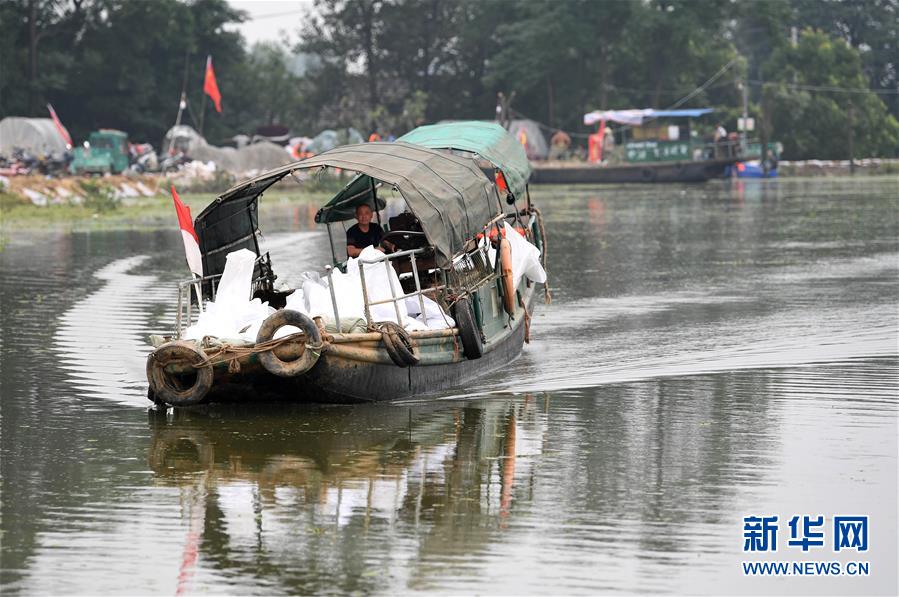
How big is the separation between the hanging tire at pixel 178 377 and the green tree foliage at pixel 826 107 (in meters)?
58.2

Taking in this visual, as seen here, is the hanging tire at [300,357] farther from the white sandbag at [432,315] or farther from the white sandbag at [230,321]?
the white sandbag at [432,315]

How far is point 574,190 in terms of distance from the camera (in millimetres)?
52688

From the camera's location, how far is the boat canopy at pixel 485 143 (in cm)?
1507

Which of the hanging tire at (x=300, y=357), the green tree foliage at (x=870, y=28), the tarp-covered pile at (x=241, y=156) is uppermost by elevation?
the green tree foliage at (x=870, y=28)

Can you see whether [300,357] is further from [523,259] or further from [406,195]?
[523,259]

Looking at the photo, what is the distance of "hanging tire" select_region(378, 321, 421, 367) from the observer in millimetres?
10930

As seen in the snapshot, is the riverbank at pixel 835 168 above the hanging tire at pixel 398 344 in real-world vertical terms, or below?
above

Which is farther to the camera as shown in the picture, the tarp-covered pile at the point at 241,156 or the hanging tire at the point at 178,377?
the tarp-covered pile at the point at 241,156

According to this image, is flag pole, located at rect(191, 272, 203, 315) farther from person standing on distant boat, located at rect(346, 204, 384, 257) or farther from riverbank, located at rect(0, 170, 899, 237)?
riverbank, located at rect(0, 170, 899, 237)

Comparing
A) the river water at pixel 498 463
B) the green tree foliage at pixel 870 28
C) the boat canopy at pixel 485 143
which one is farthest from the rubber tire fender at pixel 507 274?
the green tree foliage at pixel 870 28

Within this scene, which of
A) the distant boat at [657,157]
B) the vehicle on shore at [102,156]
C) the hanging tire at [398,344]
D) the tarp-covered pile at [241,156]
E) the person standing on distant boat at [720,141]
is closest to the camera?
the hanging tire at [398,344]

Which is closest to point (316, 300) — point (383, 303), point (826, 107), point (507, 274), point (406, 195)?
point (383, 303)

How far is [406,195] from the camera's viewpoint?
11531 millimetres

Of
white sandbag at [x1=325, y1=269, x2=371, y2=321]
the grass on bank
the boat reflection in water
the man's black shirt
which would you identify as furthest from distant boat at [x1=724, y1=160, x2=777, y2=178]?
the boat reflection in water
